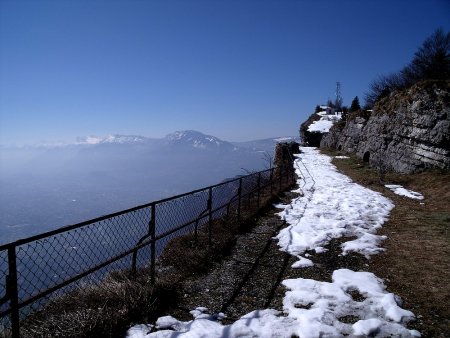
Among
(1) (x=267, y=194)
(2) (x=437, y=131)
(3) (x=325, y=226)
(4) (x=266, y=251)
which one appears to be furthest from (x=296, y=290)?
(2) (x=437, y=131)

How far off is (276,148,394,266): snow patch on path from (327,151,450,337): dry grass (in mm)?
449

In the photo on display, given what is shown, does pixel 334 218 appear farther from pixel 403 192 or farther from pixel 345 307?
pixel 403 192

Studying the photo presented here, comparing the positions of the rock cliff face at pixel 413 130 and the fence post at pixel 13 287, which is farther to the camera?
the rock cliff face at pixel 413 130

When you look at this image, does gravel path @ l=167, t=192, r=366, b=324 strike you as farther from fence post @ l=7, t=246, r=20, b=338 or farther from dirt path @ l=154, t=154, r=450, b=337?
fence post @ l=7, t=246, r=20, b=338

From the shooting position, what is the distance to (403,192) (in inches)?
570

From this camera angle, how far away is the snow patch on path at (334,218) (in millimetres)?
8062

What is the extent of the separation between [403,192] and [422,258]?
8.58 meters

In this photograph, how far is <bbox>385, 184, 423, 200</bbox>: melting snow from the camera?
13.6 metres

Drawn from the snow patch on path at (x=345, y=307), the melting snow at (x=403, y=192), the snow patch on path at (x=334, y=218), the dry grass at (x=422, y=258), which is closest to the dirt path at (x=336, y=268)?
the dry grass at (x=422, y=258)

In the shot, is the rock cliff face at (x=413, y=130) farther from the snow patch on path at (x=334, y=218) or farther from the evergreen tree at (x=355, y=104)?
the evergreen tree at (x=355, y=104)

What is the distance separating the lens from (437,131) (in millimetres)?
16578

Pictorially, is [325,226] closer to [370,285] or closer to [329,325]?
[370,285]

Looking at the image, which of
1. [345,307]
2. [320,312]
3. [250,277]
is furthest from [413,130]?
[320,312]

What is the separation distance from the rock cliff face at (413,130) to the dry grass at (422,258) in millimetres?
3360
